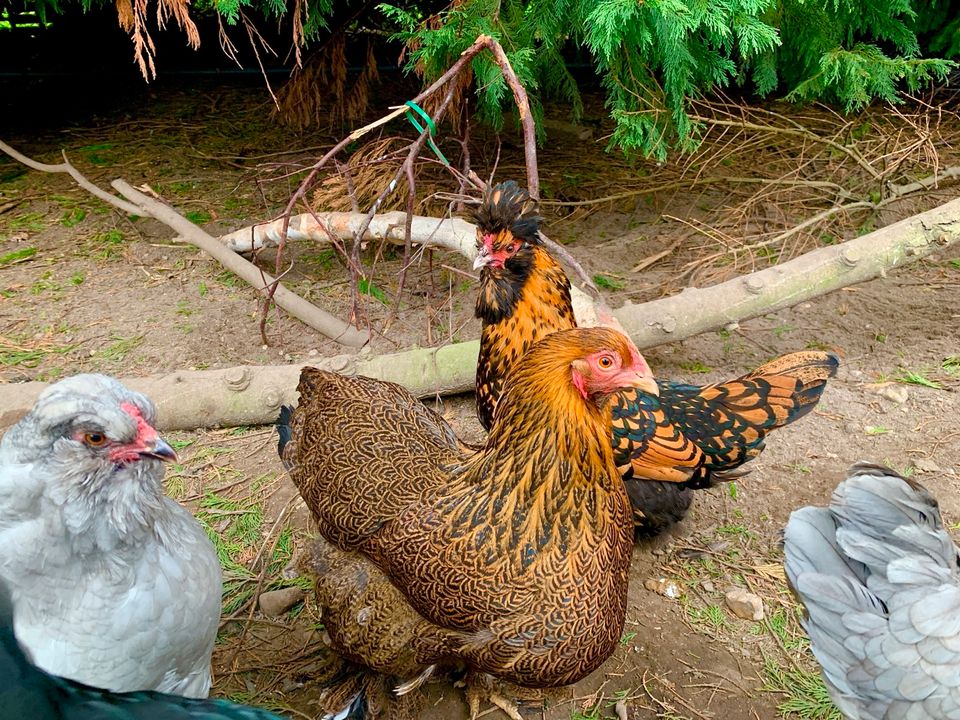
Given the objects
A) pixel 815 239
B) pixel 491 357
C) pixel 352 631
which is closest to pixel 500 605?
pixel 352 631

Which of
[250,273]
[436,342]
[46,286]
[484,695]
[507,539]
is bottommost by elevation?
[484,695]

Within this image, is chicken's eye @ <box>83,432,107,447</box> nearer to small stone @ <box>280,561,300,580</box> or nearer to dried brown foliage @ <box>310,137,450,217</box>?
small stone @ <box>280,561,300,580</box>

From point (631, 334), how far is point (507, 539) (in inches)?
76.6

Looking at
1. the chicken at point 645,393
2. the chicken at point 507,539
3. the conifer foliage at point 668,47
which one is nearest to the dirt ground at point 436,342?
the chicken at point 645,393

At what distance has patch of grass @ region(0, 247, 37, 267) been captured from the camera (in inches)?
195

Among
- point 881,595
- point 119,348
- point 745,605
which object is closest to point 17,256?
point 119,348

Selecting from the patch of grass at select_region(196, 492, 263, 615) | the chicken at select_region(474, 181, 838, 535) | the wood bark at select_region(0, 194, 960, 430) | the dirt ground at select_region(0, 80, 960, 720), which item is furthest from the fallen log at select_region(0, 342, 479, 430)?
the chicken at select_region(474, 181, 838, 535)

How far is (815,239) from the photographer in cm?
478

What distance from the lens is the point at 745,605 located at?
9.25 ft

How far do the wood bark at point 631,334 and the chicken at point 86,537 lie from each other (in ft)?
5.93

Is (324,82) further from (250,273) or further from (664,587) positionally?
(664,587)

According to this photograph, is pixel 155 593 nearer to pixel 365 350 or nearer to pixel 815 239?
pixel 365 350

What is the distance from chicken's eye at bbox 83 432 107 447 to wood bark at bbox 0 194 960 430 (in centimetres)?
186

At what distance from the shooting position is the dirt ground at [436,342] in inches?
104
